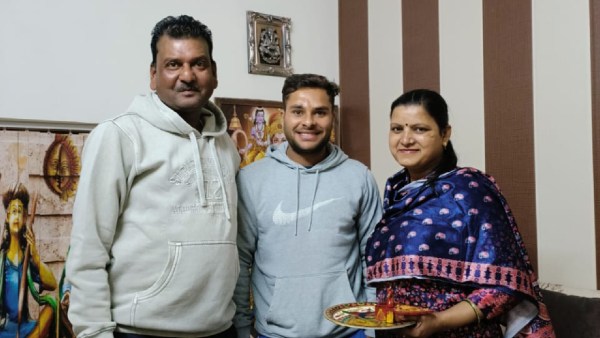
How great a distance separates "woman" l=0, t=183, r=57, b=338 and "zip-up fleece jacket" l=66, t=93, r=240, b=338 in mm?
823

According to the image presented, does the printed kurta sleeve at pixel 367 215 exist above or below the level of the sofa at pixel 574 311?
above

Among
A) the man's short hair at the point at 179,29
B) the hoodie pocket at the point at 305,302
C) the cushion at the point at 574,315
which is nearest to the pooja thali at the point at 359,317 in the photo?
the hoodie pocket at the point at 305,302

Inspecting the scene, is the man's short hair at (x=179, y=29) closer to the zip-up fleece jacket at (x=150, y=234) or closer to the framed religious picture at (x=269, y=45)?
the zip-up fleece jacket at (x=150, y=234)

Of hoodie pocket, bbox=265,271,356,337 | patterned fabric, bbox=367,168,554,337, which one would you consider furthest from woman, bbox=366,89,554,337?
hoodie pocket, bbox=265,271,356,337

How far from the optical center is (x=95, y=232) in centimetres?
133

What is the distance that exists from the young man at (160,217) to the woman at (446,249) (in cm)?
48

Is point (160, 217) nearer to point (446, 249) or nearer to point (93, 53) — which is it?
point (446, 249)

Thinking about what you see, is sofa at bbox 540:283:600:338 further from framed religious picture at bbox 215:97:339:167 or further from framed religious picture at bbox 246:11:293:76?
framed religious picture at bbox 246:11:293:76

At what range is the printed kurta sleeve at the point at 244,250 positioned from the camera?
71.0 inches

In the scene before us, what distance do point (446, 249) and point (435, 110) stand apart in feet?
1.30

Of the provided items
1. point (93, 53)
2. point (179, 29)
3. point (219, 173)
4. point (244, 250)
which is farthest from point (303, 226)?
point (93, 53)

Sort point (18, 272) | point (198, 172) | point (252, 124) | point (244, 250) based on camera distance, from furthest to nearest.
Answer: point (252, 124), point (18, 272), point (244, 250), point (198, 172)

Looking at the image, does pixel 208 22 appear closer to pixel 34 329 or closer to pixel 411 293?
pixel 34 329

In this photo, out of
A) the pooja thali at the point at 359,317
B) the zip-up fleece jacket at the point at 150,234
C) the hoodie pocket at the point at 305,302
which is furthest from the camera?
the hoodie pocket at the point at 305,302
